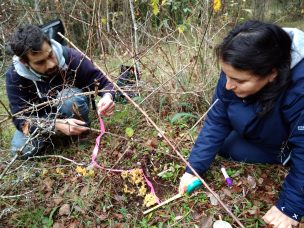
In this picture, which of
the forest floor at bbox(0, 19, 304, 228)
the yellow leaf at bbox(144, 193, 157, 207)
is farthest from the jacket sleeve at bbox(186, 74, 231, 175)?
the yellow leaf at bbox(144, 193, 157, 207)

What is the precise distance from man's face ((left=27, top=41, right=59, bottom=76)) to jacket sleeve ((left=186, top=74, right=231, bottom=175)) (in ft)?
3.99

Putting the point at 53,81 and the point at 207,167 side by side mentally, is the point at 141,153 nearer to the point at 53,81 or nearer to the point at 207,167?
the point at 207,167

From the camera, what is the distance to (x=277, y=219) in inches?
64.6

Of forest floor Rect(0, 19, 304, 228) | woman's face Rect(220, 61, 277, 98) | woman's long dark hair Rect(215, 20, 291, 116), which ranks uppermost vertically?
woman's long dark hair Rect(215, 20, 291, 116)

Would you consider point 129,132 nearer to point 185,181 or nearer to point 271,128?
point 185,181

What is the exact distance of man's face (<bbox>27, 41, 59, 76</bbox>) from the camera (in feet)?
7.28

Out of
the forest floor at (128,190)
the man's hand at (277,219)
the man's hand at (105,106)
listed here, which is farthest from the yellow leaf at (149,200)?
the man's hand at (105,106)

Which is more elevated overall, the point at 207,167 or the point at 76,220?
the point at 207,167

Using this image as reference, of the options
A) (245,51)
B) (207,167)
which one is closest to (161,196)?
(207,167)

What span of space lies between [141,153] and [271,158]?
2.89 feet

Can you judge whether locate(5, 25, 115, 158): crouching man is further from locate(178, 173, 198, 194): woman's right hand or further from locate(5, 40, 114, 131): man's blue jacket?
locate(178, 173, 198, 194): woman's right hand

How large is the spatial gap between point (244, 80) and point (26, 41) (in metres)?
1.48

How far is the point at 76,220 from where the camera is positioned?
1905 millimetres

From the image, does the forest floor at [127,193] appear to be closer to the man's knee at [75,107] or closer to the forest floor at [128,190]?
the forest floor at [128,190]
